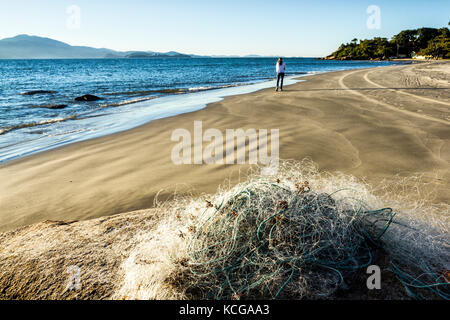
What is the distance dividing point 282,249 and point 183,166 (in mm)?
3499

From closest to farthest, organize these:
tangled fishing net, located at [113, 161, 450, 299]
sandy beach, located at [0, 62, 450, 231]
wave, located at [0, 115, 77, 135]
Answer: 1. tangled fishing net, located at [113, 161, 450, 299]
2. sandy beach, located at [0, 62, 450, 231]
3. wave, located at [0, 115, 77, 135]

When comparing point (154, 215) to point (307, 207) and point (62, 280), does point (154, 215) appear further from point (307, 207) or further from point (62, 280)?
point (307, 207)

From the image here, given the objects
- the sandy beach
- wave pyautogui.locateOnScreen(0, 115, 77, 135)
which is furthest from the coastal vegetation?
wave pyautogui.locateOnScreen(0, 115, 77, 135)

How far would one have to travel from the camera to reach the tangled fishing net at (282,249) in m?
1.96

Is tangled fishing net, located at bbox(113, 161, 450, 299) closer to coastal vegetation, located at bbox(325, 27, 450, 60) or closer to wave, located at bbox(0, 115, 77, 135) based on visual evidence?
wave, located at bbox(0, 115, 77, 135)

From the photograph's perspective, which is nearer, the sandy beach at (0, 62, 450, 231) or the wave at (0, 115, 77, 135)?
the sandy beach at (0, 62, 450, 231)

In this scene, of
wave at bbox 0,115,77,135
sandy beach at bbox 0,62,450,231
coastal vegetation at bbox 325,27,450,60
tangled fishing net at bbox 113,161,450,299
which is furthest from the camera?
coastal vegetation at bbox 325,27,450,60

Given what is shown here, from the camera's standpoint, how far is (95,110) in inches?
507

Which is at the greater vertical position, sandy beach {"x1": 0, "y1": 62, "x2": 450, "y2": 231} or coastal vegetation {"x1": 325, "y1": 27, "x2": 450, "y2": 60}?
coastal vegetation {"x1": 325, "y1": 27, "x2": 450, "y2": 60}

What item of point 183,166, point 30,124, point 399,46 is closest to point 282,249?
point 183,166

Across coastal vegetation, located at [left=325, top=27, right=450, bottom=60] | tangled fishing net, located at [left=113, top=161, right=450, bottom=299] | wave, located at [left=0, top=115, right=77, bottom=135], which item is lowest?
tangled fishing net, located at [left=113, top=161, right=450, bottom=299]

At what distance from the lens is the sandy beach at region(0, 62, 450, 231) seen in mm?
4105

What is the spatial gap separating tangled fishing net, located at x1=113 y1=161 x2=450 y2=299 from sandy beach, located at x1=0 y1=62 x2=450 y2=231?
6.01 feet
